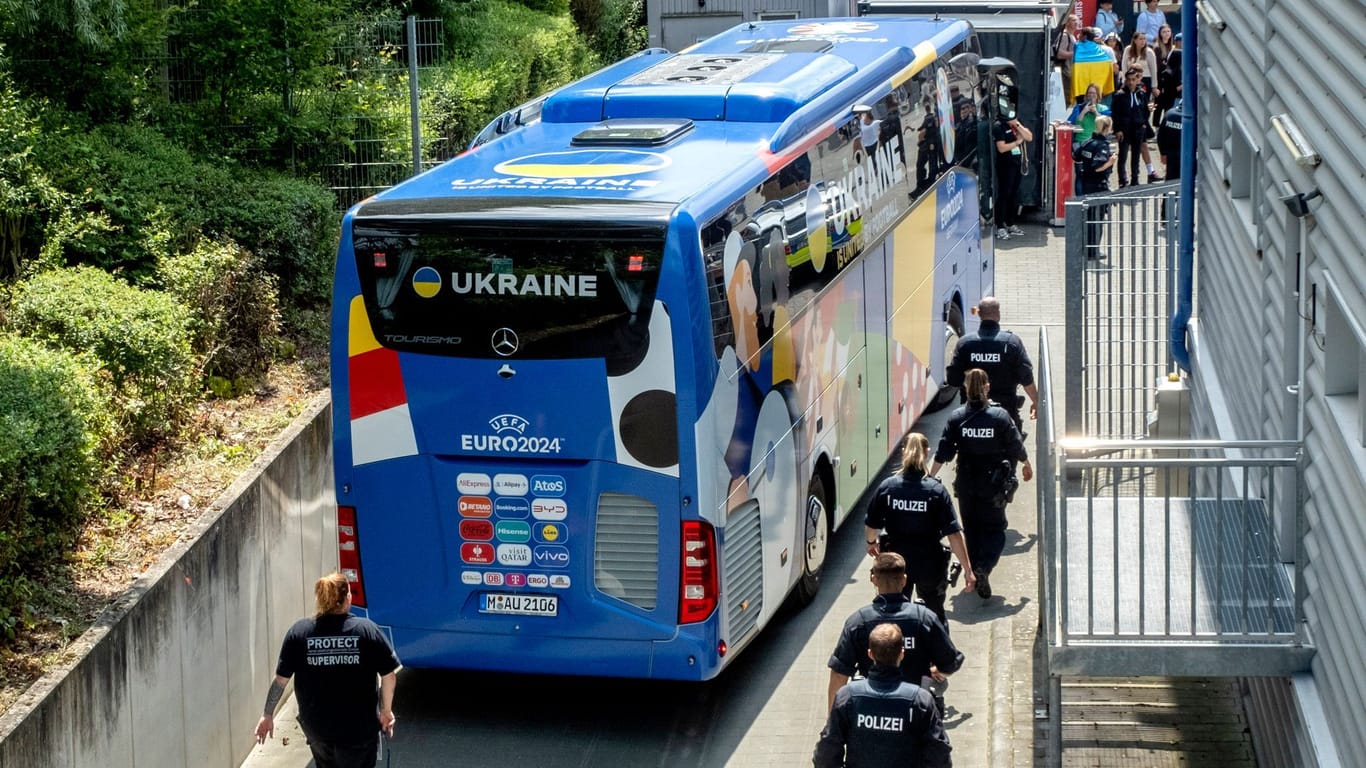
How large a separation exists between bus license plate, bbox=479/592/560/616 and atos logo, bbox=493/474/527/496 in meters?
0.63

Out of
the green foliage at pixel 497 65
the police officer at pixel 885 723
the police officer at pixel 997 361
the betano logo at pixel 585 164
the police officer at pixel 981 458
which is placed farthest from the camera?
the green foliage at pixel 497 65

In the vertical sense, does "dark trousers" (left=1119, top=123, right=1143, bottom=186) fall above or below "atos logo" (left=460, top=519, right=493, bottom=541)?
above

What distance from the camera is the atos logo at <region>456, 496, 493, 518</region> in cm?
1042

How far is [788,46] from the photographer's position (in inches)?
585

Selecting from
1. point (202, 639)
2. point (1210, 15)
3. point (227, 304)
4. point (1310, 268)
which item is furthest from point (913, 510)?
point (227, 304)

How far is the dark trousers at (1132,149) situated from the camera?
80.5ft

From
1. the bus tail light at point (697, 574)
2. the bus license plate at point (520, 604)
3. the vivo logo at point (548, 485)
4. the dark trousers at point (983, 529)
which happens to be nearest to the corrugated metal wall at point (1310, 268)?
the dark trousers at point (983, 529)

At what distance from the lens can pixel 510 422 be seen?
404 inches

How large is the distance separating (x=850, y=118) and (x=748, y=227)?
8.89 feet

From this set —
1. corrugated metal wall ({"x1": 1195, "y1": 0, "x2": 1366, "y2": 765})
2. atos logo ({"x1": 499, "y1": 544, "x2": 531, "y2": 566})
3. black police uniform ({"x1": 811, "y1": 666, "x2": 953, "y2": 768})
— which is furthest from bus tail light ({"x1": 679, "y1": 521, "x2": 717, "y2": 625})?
corrugated metal wall ({"x1": 1195, "y1": 0, "x2": 1366, "y2": 765})

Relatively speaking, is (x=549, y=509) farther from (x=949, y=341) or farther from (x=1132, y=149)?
(x=1132, y=149)

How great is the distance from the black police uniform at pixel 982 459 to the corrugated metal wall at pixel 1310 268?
1480mm

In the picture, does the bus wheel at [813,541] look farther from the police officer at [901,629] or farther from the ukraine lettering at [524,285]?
the police officer at [901,629]

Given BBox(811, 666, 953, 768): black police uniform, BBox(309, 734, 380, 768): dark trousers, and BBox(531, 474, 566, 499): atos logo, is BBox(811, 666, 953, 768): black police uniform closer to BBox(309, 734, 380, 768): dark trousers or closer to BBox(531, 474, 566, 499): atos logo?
BBox(309, 734, 380, 768): dark trousers
